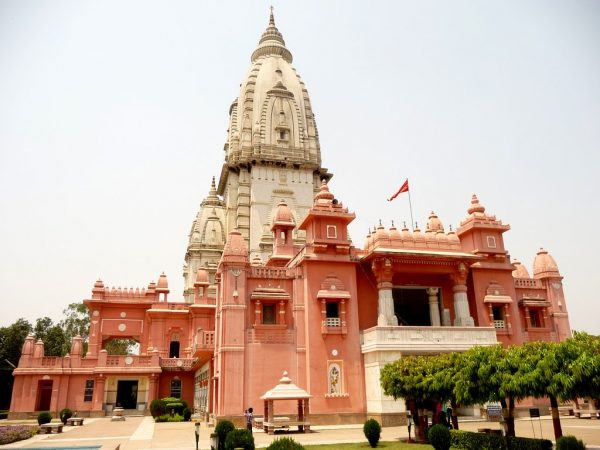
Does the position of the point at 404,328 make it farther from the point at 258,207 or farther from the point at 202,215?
the point at 202,215

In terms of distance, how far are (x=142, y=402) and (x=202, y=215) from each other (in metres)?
21.9

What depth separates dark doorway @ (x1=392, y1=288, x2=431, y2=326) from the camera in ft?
108

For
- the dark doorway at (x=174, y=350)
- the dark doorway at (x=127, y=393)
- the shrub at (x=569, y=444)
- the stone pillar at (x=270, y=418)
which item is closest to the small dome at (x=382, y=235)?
the stone pillar at (x=270, y=418)

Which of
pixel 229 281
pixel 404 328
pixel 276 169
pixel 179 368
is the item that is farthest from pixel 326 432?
pixel 276 169

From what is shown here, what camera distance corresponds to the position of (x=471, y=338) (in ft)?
89.1

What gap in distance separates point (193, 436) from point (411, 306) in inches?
664

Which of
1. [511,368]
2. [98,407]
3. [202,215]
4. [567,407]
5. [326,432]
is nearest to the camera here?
[511,368]

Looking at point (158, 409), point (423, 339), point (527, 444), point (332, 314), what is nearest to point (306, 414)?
point (332, 314)

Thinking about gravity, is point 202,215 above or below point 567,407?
above

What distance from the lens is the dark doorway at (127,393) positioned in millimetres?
39438

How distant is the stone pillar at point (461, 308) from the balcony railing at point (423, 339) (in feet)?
5.20

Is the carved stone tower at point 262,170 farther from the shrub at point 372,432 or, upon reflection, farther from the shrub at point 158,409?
the shrub at point 372,432

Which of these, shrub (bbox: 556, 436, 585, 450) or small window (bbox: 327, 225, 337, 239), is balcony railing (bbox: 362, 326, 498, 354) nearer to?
small window (bbox: 327, 225, 337, 239)

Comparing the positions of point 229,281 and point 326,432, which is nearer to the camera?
point 326,432
